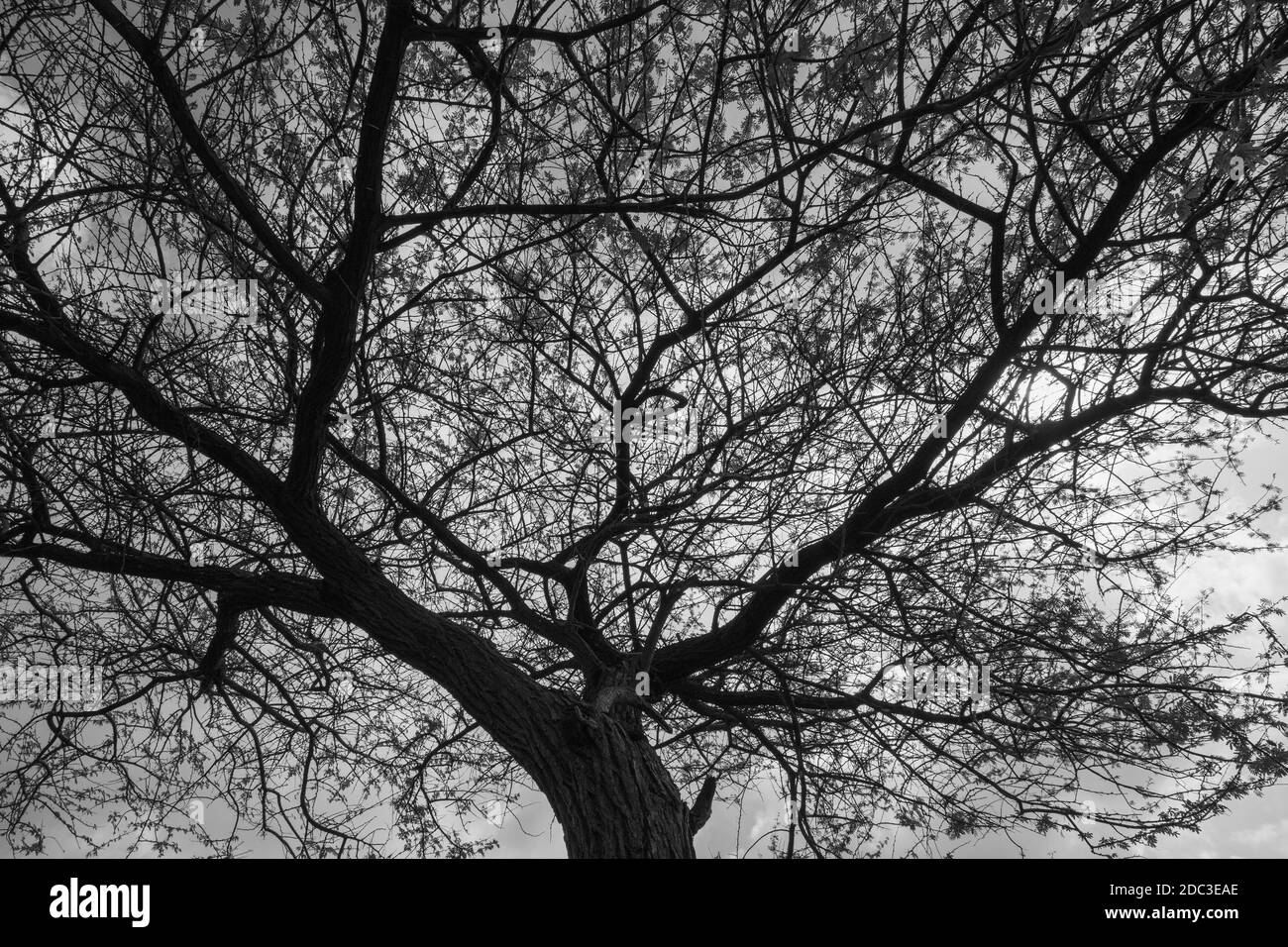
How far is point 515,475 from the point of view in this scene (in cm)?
582

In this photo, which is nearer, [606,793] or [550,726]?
[606,793]

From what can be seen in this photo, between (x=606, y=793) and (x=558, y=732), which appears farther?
(x=558, y=732)

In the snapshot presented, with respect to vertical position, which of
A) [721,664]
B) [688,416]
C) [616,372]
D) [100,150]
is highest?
[100,150]

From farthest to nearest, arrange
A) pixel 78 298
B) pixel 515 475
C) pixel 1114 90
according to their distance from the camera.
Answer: pixel 515 475
pixel 78 298
pixel 1114 90

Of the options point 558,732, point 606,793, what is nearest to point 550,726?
point 558,732

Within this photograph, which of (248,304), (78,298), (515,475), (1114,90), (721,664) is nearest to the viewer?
(1114,90)

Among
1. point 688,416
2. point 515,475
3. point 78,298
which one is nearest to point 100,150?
point 78,298

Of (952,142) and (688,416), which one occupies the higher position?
(952,142)

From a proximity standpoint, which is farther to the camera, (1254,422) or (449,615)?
(449,615)

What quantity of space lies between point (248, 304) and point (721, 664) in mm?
3922

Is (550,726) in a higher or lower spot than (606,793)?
higher

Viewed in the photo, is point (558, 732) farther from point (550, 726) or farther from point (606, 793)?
point (606, 793)

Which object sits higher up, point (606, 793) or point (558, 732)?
point (558, 732)

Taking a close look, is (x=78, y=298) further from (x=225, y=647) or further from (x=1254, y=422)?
(x=1254, y=422)
